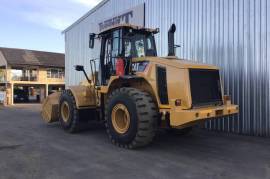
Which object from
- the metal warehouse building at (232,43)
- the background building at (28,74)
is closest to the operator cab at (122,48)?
the metal warehouse building at (232,43)

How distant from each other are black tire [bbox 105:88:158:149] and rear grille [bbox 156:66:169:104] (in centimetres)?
25

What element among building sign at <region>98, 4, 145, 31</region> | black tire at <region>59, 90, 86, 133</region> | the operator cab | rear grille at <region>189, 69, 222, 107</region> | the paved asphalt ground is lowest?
the paved asphalt ground

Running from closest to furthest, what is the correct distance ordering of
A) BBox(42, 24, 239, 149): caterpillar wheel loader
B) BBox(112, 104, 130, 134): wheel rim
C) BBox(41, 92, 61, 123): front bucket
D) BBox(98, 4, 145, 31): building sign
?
1. BBox(42, 24, 239, 149): caterpillar wheel loader
2. BBox(112, 104, 130, 134): wheel rim
3. BBox(41, 92, 61, 123): front bucket
4. BBox(98, 4, 145, 31): building sign

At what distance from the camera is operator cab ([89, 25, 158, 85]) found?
28.9 feet

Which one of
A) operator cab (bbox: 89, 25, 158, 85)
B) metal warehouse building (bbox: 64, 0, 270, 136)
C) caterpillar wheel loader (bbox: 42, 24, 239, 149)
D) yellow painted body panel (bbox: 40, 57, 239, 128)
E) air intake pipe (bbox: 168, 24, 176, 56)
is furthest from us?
metal warehouse building (bbox: 64, 0, 270, 136)

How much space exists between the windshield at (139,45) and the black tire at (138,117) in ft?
4.62

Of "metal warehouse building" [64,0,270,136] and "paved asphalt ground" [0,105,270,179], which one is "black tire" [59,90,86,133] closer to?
"paved asphalt ground" [0,105,270,179]

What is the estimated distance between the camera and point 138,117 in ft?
24.7

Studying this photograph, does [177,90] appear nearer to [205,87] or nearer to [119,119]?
[205,87]

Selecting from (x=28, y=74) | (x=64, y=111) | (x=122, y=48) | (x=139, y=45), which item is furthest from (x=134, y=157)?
(x=28, y=74)

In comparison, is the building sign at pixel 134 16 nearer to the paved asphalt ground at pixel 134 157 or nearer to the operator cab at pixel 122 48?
the operator cab at pixel 122 48

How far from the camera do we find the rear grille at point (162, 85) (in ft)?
25.4

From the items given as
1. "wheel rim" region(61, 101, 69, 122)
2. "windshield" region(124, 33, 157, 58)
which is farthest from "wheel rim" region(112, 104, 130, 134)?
"wheel rim" region(61, 101, 69, 122)

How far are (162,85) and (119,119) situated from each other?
61.4 inches
